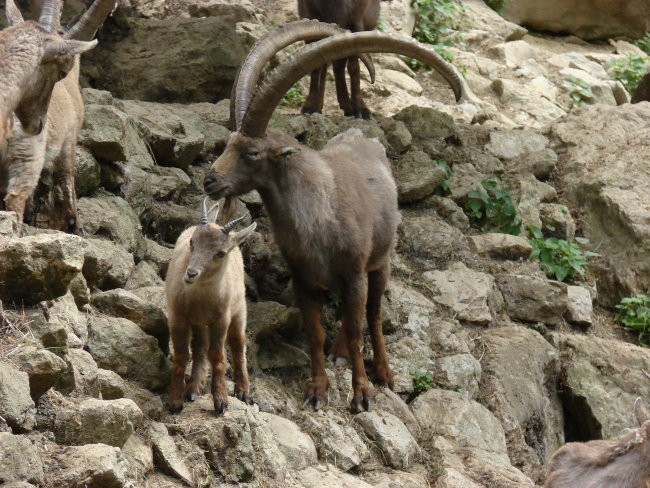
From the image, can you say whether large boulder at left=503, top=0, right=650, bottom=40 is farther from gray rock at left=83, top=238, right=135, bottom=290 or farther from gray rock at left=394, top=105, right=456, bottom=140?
gray rock at left=83, top=238, right=135, bottom=290

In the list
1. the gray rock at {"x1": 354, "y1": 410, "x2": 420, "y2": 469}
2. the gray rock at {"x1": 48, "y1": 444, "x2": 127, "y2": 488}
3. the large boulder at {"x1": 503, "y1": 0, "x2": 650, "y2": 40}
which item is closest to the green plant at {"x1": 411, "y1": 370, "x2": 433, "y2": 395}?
the gray rock at {"x1": 354, "y1": 410, "x2": 420, "y2": 469}

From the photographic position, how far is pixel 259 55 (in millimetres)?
8750

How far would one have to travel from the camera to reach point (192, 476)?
Answer: 622 centimetres

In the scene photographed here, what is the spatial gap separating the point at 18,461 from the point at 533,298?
6950 mm

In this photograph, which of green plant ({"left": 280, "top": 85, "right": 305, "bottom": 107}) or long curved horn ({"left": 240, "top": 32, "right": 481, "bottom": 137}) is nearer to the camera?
long curved horn ({"left": 240, "top": 32, "right": 481, "bottom": 137})

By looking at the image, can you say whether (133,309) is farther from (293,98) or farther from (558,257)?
(558,257)

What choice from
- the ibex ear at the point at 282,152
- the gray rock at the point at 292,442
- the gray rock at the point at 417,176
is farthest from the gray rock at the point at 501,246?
the gray rock at the point at 292,442

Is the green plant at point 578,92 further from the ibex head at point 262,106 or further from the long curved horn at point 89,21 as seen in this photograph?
the long curved horn at point 89,21

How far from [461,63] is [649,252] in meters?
4.73

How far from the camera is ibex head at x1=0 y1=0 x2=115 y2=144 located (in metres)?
6.30

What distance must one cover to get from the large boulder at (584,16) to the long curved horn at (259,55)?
34.6 feet

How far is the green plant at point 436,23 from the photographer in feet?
52.5

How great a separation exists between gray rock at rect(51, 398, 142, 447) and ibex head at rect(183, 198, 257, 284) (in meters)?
1.00

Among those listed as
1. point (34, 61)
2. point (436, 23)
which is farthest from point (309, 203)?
point (436, 23)
